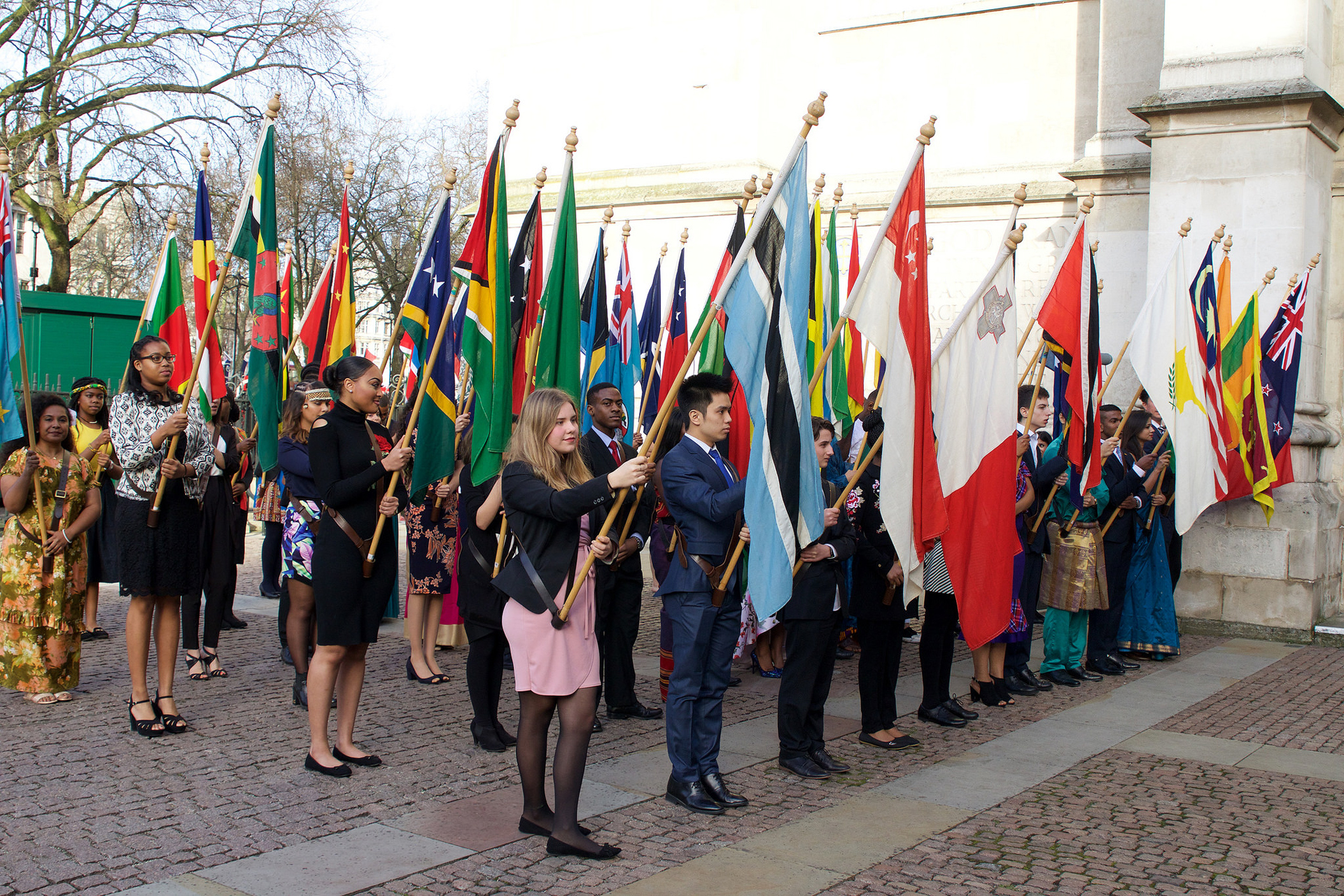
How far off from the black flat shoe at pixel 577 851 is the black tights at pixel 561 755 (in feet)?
0.06

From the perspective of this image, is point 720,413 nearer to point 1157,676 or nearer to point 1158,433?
point 1157,676

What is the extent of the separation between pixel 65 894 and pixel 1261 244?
10.5 m

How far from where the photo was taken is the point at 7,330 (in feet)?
21.3

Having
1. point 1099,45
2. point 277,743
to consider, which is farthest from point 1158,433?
point 277,743

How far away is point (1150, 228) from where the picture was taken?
37.0 feet

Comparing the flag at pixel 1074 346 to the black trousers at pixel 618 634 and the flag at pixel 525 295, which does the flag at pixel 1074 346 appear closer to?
the black trousers at pixel 618 634

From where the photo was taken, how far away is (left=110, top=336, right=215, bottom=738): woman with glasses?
615cm

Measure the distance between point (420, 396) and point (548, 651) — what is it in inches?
75.5

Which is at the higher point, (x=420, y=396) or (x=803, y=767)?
(x=420, y=396)

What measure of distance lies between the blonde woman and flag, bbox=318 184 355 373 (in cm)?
422

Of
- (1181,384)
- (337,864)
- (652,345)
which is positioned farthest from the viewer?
(652,345)

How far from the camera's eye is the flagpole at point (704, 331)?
456 cm

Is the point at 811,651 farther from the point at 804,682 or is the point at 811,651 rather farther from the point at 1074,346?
the point at 1074,346

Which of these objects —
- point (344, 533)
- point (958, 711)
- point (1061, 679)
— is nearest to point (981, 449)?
point (958, 711)
